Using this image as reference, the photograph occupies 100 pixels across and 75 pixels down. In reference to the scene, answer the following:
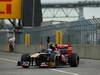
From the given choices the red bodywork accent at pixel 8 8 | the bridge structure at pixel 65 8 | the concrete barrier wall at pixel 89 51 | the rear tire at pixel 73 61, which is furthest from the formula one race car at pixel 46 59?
the bridge structure at pixel 65 8

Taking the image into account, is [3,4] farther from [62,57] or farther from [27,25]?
[62,57]

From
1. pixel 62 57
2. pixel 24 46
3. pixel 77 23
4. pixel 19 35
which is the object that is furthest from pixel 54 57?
pixel 19 35

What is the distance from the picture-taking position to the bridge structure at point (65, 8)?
105625mm

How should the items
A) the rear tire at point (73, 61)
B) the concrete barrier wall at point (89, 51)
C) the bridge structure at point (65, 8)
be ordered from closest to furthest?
the rear tire at point (73, 61), the concrete barrier wall at point (89, 51), the bridge structure at point (65, 8)

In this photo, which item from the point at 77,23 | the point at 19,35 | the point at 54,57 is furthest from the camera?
the point at 19,35

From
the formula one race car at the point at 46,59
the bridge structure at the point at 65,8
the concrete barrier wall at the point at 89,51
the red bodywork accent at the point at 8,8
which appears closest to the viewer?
the formula one race car at the point at 46,59

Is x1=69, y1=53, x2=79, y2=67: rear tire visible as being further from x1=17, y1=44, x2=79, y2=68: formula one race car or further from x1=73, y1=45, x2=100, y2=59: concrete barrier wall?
x1=73, y1=45, x2=100, y2=59: concrete barrier wall

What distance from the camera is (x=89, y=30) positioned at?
126 ft

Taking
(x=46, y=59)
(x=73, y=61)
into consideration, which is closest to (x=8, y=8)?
(x=73, y=61)

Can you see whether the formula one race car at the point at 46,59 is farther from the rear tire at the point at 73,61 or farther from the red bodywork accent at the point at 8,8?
the red bodywork accent at the point at 8,8

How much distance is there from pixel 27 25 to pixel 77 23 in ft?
84.4

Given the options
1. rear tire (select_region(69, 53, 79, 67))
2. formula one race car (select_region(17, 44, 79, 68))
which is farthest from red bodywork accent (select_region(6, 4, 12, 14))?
formula one race car (select_region(17, 44, 79, 68))

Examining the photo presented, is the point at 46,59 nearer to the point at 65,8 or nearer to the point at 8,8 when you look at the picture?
the point at 8,8

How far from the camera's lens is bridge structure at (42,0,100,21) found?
347 ft
